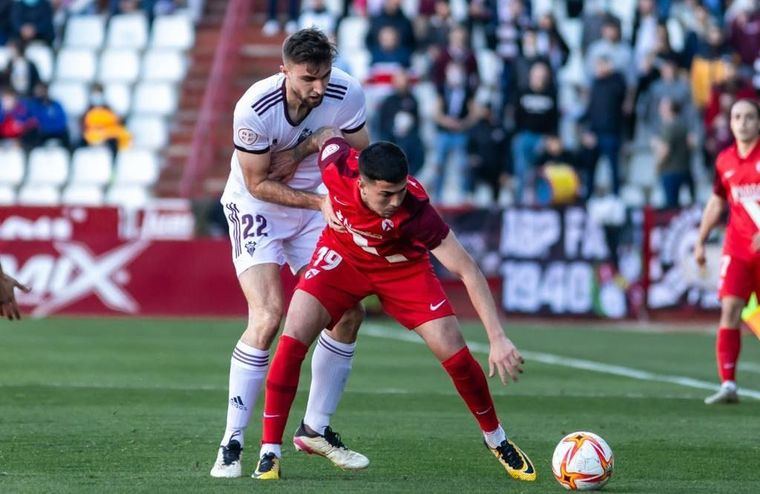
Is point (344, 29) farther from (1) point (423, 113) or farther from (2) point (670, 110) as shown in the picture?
(2) point (670, 110)

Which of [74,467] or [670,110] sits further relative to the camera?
[670,110]

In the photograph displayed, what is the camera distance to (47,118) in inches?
928

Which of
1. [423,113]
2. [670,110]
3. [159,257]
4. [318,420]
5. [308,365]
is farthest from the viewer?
[423,113]

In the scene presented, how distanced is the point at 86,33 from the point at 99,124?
9.27ft

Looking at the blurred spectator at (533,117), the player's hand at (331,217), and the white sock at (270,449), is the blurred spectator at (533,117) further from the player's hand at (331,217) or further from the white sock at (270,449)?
the white sock at (270,449)

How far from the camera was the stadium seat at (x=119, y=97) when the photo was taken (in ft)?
81.5

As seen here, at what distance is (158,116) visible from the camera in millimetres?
24984

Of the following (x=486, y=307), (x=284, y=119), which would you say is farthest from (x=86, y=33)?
(x=486, y=307)

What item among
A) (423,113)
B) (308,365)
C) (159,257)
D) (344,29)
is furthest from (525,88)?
(308,365)

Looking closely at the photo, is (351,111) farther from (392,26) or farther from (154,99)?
(154,99)

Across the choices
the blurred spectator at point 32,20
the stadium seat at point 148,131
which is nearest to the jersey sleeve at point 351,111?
the stadium seat at point 148,131

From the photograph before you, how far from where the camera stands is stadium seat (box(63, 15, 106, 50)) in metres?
25.9

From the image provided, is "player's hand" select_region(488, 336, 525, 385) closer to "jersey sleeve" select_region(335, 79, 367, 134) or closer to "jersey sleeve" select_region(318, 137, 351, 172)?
"jersey sleeve" select_region(318, 137, 351, 172)

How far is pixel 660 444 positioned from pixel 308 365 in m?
5.63
